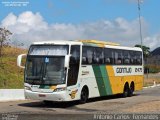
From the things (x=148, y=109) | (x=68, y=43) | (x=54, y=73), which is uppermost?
(x=68, y=43)

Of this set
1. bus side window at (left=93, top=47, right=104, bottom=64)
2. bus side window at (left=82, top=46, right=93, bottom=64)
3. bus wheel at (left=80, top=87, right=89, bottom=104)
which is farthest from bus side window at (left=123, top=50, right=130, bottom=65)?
bus wheel at (left=80, top=87, right=89, bottom=104)

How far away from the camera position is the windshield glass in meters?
21.4

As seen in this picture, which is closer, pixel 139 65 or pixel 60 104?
pixel 60 104

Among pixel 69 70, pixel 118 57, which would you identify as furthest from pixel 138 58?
pixel 69 70

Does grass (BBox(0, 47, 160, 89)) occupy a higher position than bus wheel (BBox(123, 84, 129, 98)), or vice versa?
grass (BBox(0, 47, 160, 89))

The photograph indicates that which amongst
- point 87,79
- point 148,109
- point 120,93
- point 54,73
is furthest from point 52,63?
point 120,93

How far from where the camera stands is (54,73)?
70.5 feet

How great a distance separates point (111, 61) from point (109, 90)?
1.72m

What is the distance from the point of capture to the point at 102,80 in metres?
25.9

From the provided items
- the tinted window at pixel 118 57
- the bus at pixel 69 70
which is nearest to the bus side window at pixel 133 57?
the tinted window at pixel 118 57

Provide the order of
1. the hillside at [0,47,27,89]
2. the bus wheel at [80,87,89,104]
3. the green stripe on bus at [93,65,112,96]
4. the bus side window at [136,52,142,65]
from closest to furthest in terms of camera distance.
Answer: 1. the bus wheel at [80,87,89,104]
2. the green stripe on bus at [93,65,112,96]
3. the bus side window at [136,52,142,65]
4. the hillside at [0,47,27,89]

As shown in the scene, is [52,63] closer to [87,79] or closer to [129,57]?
[87,79]

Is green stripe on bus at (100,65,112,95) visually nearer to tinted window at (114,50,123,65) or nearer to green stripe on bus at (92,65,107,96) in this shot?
green stripe on bus at (92,65,107,96)

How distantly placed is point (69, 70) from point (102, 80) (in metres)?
4.51
